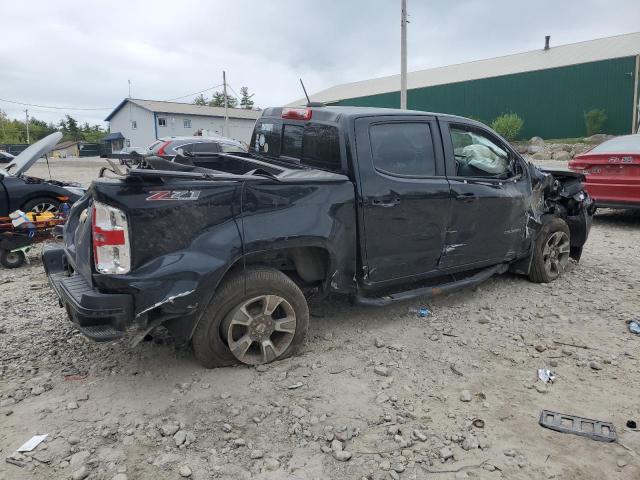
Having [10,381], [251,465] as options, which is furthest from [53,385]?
[251,465]

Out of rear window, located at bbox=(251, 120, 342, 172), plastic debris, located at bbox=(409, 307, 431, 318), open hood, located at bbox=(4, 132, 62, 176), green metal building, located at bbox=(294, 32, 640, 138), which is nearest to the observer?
rear window, located at bbox=(251, 120, 342, 172)

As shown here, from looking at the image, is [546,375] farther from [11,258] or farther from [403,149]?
[11,258]

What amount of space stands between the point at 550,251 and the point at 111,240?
4.50 m

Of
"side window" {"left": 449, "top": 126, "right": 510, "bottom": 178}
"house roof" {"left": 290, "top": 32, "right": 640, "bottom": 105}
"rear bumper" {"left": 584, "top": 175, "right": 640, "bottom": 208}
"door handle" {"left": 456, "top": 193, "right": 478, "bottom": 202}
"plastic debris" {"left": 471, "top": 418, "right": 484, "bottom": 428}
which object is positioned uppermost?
"house roof" {"left": 290, "top": 32, "right": 640, "bottom": 105}

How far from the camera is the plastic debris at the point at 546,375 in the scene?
11.5 ft

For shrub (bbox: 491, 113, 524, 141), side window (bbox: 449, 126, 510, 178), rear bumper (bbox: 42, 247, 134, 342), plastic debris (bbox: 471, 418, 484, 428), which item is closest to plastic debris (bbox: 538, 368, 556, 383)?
plastic debris (bbox: 471, 418, 484, 428)

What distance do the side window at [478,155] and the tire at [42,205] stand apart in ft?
19.7

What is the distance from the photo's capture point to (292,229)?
3498mm

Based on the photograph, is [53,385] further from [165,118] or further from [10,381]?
[165,118]

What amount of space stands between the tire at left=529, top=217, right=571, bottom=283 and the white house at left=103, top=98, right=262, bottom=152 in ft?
149

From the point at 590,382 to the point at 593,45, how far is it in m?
37.3

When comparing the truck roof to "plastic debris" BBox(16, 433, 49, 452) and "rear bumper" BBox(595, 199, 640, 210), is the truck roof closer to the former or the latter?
"plastic debris" BBox(16, 433, 49, 452)

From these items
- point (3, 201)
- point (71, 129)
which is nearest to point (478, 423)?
point (3, 201)

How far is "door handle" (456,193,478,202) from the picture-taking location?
14.4 feet
